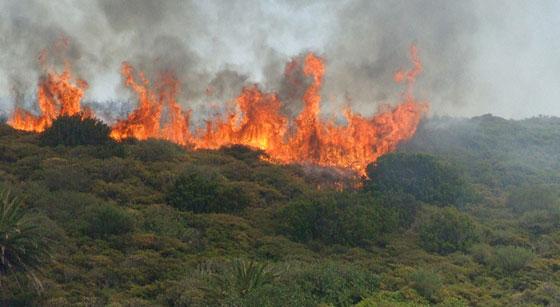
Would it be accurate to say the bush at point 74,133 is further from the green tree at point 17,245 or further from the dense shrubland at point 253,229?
the green tree at point 17,245

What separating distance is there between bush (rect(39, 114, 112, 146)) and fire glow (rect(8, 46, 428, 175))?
8.34ft

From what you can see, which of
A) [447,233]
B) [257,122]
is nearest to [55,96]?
[257,122]

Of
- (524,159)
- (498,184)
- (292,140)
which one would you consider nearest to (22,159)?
(292,140)

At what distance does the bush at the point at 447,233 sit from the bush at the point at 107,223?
51.1 feet

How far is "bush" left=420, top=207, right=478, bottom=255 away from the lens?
112ft

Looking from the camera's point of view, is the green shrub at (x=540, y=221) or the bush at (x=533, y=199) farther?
the bush at (x=533, y=199)

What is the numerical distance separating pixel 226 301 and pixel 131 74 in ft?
112

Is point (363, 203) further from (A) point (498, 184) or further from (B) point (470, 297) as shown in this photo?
(A) point (498, 184)

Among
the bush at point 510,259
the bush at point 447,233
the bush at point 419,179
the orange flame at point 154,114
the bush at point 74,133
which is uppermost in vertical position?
the orange flame at point 154,114

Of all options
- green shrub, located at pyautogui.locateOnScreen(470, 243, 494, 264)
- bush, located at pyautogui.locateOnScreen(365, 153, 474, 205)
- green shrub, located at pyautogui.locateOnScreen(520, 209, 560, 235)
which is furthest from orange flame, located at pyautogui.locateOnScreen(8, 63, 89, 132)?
green shrub, located at pyautogui.locateOnScreen(520, 209, 560, 235)

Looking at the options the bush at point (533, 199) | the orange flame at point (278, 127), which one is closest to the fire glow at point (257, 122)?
the orange flame at point (278, 127)

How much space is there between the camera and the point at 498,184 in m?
49.7

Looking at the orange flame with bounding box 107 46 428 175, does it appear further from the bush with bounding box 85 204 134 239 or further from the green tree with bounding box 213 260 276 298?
the green tree with bounding box 213 260 276 298

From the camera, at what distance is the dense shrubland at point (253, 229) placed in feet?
77.2
